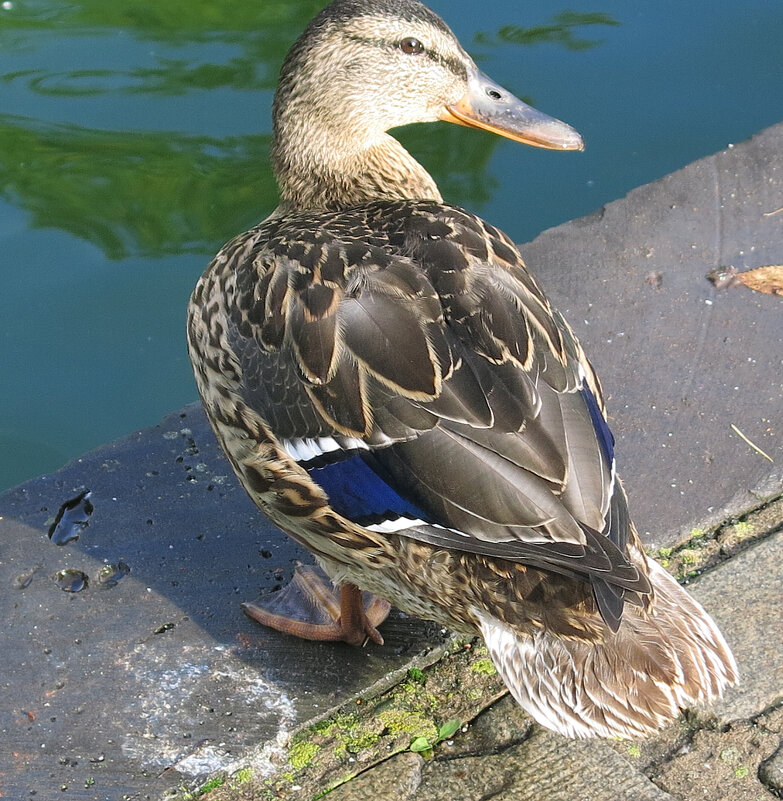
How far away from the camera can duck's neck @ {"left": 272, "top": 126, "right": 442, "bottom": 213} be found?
3.48 metres

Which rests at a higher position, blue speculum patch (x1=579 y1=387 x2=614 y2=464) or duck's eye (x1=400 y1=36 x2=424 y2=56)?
duck's eye (x1=400 y1=36 x2=424 y2=56)

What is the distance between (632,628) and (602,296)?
5.93 feet

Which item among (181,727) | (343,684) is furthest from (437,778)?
(181,727)

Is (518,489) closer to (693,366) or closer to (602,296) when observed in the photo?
(693,366)

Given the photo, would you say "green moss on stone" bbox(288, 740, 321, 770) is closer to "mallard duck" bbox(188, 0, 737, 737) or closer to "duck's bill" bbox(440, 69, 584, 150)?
"mallard duck" bbox(188, 0, 737, 737)

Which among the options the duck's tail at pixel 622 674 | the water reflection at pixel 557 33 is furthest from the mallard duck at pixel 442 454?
the water reflection at pixel 557 33

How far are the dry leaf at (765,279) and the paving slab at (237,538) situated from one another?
0.17 ft

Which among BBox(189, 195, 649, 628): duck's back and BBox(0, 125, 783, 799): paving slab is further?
BBox(0, 125, 783, 799): paving slab

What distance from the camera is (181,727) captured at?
2.78 m

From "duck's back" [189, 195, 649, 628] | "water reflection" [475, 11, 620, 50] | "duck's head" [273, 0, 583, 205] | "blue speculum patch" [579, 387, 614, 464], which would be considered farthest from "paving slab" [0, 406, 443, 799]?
"water reflection" [475, 11, 620, 50]

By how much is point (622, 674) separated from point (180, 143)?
14.3ft

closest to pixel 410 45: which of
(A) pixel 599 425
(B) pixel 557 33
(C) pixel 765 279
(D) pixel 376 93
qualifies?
(D) pixel 376 93

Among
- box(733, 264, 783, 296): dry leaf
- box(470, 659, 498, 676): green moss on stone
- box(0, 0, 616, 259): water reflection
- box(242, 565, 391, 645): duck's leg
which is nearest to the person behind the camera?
box(470, 659, 498, 676): green moss on stone

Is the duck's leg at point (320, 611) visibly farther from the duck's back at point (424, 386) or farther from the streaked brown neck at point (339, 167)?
the streaked brown neck at point (339, 167)
